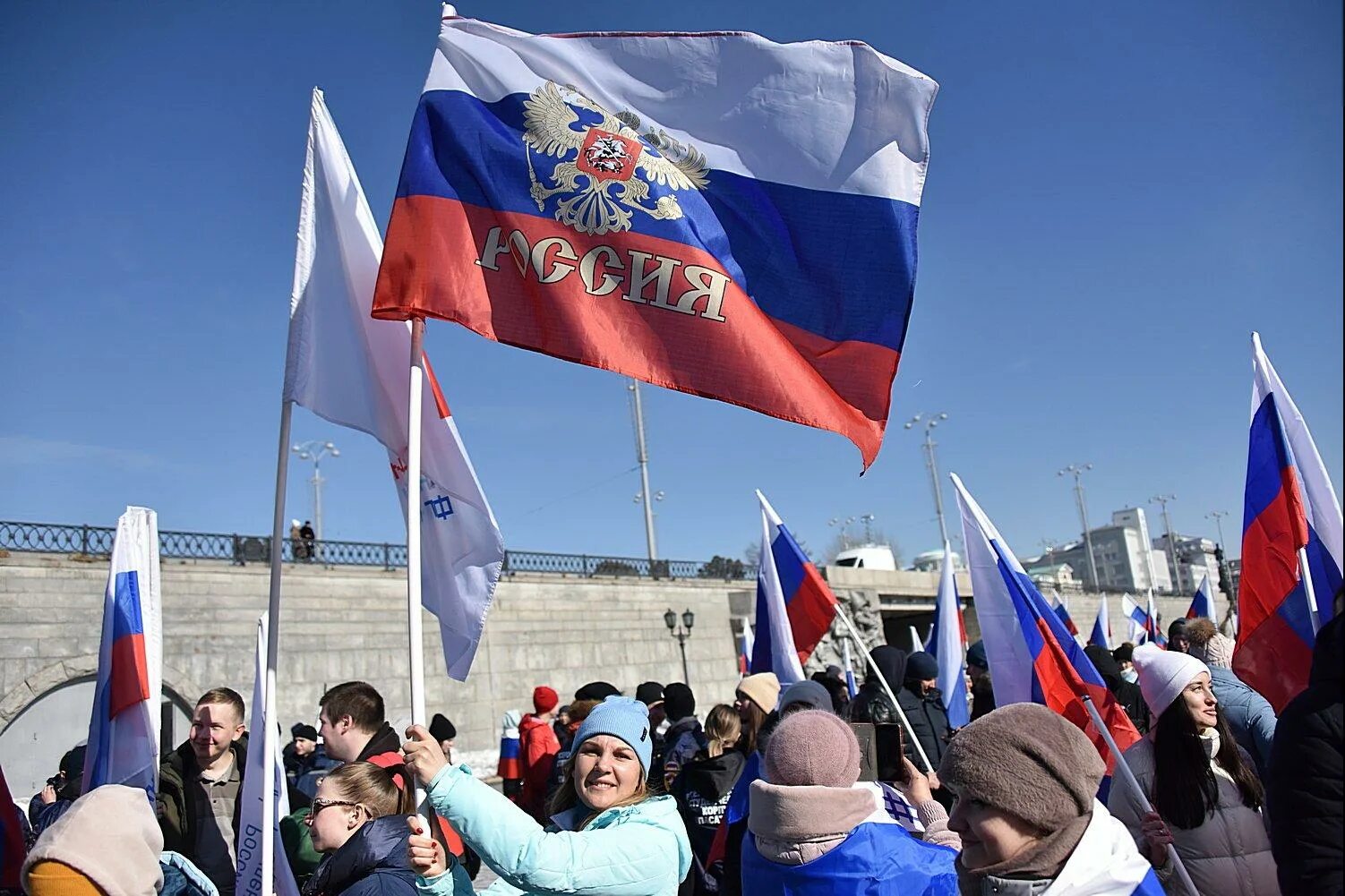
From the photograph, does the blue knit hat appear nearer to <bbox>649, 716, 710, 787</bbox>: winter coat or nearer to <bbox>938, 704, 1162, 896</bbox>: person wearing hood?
<bbox>938, 704, 1162, 896</bbox>: person wearing hood

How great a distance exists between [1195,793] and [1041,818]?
5.21 ft

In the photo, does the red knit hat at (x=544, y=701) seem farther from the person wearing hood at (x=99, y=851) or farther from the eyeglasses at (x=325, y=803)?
the person wearing hood at (x=99, y=851)

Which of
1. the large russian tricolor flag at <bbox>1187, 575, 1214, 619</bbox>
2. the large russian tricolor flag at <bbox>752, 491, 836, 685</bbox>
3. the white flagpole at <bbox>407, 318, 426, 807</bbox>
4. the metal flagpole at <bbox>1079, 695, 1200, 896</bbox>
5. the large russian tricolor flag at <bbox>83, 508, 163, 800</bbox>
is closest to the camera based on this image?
the white flagpole at <bbox>407, 318, 426, 807</bbox>

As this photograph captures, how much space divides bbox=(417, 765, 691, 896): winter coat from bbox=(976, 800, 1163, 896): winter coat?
2.91ft

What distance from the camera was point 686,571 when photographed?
27016 millimetres

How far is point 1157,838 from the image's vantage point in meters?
3.21

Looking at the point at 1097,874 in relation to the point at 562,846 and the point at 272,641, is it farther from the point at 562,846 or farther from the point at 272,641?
the point at 272,641

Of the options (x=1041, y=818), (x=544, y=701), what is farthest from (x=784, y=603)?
(x=1041, y=818)

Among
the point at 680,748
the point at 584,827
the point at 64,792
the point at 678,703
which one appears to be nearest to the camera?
the point at 584,827

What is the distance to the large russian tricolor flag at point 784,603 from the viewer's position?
25.2ft

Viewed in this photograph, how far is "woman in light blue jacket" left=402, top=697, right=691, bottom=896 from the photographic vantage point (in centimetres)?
237

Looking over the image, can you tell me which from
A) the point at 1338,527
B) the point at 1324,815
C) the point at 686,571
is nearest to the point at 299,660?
the point at 686,571

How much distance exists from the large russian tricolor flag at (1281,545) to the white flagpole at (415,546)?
142 inches

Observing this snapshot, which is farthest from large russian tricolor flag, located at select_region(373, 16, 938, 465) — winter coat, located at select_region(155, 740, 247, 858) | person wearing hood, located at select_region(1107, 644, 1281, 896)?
winter coat, located at select_region(155, 740, 247, 858)
